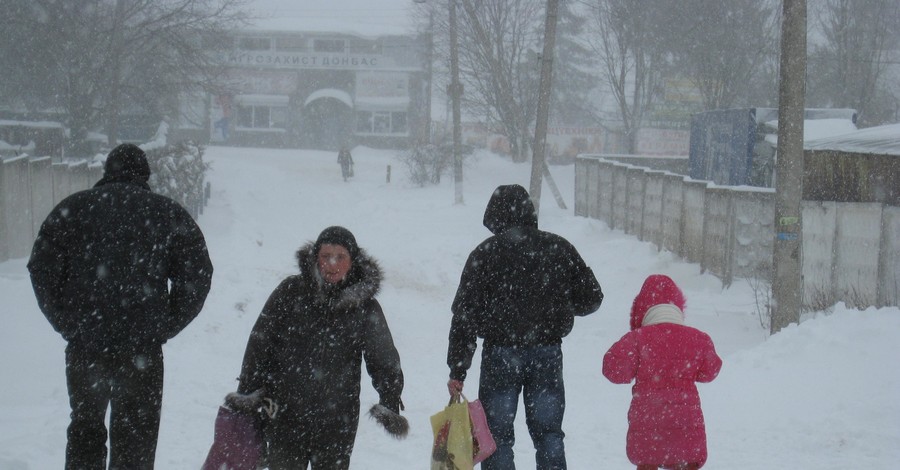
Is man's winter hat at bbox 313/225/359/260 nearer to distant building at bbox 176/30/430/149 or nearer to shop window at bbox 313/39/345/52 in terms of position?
distant building at bbox 176/30/430/149

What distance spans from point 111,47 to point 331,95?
87.0 ft

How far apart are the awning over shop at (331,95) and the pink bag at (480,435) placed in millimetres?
52189

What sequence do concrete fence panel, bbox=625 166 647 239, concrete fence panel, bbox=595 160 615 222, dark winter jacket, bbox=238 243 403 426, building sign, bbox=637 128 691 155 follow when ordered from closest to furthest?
dark winter jacket, bbox=238 243 403 426
concrete fence panel, bbox=625 166 647 239
concrete fence panel, bbox=595 160 615 222
building sign, bbox=637 128 691 155

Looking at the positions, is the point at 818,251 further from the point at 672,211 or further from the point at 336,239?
the point at 336,239

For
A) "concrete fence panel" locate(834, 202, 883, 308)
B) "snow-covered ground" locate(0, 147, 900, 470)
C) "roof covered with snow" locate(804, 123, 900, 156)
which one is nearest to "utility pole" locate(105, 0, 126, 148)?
"snow-covered ground" locate(0, 147, 900, 470)

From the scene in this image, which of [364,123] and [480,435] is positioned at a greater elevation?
[364,123]

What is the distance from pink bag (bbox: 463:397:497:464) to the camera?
4957mm

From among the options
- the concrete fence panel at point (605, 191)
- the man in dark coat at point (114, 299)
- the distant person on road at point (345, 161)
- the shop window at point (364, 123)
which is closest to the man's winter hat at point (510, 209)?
the man in dark coat at point (114, 299)

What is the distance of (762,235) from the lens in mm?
14047

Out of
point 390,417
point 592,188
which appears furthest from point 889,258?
point 592,188

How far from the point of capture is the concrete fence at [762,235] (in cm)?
1159

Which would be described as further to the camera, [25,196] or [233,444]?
[25,196]

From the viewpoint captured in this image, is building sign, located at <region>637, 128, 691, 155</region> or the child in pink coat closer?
the child in pink coat

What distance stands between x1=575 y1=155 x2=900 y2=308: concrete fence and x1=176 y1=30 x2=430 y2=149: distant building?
37417 mm
